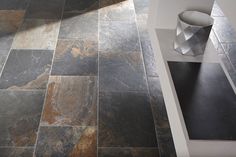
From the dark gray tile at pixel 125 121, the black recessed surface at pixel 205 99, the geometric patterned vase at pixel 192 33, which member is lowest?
the dark gray tile at pixel 125 121

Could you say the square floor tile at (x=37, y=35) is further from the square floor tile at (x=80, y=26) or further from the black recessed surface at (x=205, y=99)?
the black recessed surface at (x=205, y=99)

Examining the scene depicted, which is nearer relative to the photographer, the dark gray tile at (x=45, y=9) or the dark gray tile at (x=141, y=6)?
the dark gray tile at (x=45, y=9)

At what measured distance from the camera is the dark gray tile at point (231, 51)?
2.21m

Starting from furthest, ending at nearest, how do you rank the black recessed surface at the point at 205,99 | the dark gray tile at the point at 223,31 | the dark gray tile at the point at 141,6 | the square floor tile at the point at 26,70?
the dark gray tile at the point at 141,6 < the dark gray tile at the point at 223,31 < the square floor tile at the point at 26,70 < the black recessed surface at the point at 205,99

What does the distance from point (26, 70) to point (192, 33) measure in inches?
43.2

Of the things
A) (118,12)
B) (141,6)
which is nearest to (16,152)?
(118,12)

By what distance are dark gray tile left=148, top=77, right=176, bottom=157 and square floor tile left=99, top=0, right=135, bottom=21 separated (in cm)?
84

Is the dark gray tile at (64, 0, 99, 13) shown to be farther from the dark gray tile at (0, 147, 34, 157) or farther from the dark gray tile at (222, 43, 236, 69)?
the dark gray tile at (0, 147, 34, 157)

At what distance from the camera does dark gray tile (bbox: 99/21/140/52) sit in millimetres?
2233

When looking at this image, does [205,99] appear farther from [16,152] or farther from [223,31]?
[223,31]

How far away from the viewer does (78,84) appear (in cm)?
189

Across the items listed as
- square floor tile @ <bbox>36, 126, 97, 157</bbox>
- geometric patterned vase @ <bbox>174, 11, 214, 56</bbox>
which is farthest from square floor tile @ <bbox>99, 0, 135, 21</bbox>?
square floor tile @ <bbox>36, 126, 97, 157</bbox>

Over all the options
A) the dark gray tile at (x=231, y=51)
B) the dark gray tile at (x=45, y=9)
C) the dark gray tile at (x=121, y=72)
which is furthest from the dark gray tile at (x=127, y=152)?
the dark gray tile at (x=45, y=9)

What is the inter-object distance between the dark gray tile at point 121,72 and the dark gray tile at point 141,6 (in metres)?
0.68
